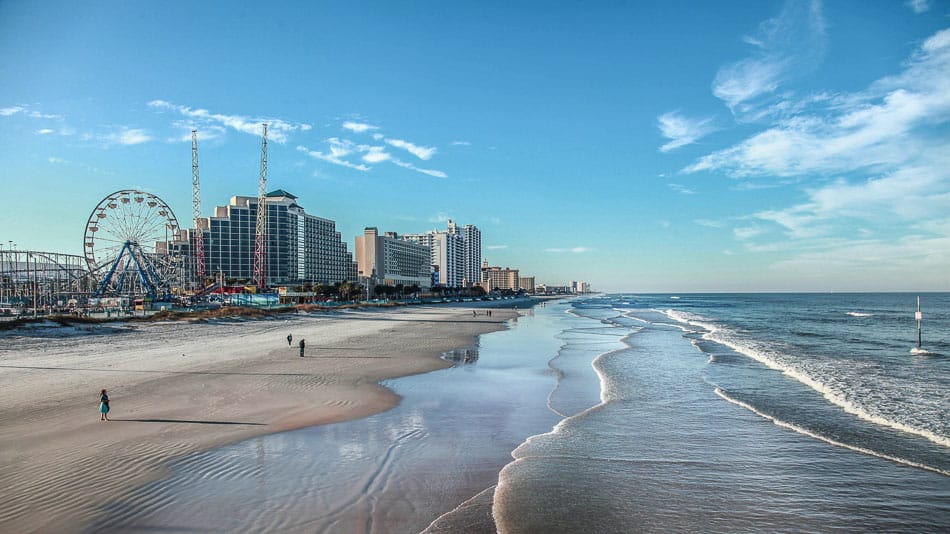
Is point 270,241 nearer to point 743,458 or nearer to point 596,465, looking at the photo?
point 596,465

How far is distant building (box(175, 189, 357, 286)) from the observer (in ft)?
489

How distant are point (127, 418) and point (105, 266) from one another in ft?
256

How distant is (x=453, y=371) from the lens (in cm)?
2055

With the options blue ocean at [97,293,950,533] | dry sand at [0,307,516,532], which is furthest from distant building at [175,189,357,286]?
blue ocean at [97,293,950,533]

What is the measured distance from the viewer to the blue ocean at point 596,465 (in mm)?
7086

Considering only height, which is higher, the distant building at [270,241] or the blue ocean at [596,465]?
the distant building at [270,241]

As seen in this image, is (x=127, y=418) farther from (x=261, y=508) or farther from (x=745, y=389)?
(x=745, y=389)

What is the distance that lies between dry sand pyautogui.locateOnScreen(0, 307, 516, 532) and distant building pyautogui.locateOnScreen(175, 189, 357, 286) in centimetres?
12796

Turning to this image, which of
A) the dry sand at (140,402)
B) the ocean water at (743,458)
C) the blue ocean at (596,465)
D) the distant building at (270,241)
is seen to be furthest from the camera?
the distant building at (270,241)

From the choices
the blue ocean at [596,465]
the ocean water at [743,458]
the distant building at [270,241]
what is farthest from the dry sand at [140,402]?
the distant building at [270,241]

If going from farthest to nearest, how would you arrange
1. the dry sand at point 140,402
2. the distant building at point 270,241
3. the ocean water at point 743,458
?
the distant building at point 270,241, the dry sand at point 140,402, the ocean water at point 743,458

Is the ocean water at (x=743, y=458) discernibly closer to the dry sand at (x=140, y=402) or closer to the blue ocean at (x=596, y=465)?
the blue ocean at (x=596, y=465)

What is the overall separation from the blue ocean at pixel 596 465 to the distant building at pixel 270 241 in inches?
5667

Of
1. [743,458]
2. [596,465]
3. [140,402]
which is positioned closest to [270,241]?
[140,402]
